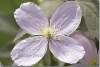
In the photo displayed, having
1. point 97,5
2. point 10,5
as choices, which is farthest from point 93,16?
point 10,5

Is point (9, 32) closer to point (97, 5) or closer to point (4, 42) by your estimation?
point (4, 42)

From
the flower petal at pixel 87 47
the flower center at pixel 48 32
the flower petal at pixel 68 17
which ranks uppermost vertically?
the flower petal at pixel 68 17

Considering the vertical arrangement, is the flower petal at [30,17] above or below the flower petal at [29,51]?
above

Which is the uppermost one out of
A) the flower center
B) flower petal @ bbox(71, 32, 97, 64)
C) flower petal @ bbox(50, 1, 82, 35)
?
flower petal @ bbox(50, 1, 82, 35)
